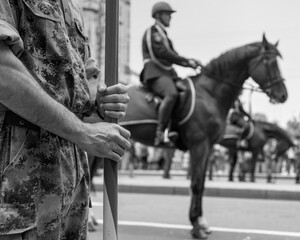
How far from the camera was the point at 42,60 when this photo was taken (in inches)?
56.3

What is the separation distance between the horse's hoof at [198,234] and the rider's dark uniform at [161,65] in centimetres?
132

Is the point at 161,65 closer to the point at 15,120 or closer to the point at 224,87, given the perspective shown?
the point at 224,87

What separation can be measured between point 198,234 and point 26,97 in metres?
4.17

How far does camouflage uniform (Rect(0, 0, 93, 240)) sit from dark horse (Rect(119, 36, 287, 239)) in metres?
3.92

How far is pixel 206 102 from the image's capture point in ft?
18.7

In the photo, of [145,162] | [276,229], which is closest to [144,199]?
[276,229]

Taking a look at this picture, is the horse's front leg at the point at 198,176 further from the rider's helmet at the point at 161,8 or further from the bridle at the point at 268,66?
the rider's helmet at the point at 161,8

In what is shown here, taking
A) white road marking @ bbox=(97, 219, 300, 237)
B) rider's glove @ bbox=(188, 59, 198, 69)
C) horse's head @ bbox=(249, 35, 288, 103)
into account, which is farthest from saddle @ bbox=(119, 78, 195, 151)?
white road marking @ bbox=(97, 219, 300, 237)

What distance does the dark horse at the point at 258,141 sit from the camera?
13961 millimetres

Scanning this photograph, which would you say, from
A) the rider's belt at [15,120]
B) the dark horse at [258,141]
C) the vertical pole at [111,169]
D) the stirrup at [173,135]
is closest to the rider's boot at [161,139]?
the stirrup at [173,135]

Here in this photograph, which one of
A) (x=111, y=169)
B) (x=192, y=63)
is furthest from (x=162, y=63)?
(x=111, y=169)

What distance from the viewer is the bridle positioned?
5977 mm

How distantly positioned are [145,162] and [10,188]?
2382cm

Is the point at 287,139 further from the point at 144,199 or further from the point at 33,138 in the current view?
the point at 33,138
